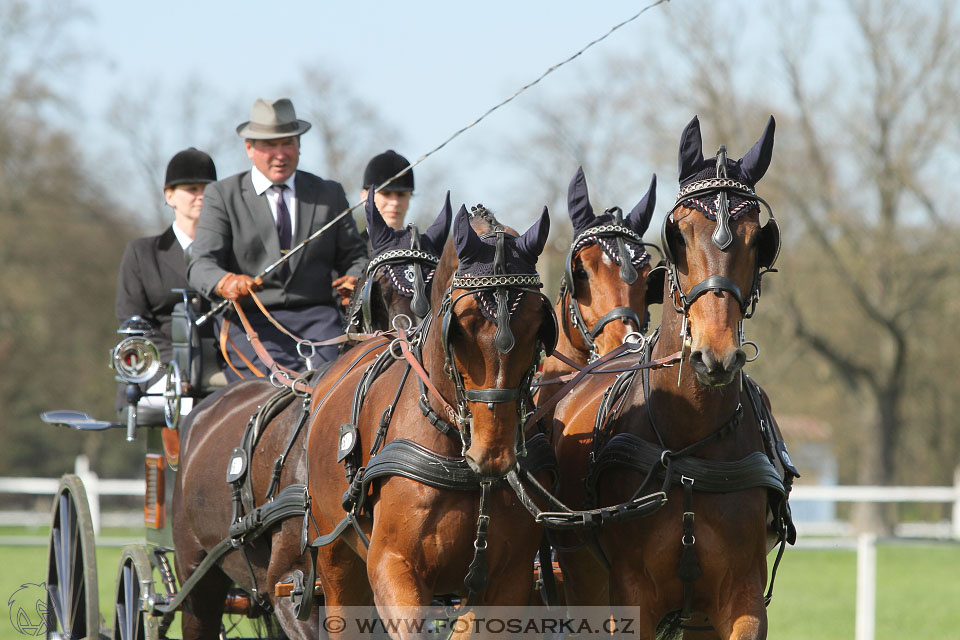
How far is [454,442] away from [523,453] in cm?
30

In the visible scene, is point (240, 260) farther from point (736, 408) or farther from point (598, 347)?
point (736, 408)

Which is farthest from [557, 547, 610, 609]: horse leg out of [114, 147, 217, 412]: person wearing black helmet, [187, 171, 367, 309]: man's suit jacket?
[114, 147, 217, 412]: person wearing black helmet

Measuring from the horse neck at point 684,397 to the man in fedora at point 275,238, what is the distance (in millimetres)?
2343

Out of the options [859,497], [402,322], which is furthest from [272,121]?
[859,497]

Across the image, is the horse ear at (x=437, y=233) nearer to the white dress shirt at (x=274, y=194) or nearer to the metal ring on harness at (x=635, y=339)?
the metal ring on harness at (x=635, y=339)

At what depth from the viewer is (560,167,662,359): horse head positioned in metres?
5.77

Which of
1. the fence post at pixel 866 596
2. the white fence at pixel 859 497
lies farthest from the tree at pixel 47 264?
the fence post at pixel 866 596

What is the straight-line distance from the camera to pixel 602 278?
232 inches

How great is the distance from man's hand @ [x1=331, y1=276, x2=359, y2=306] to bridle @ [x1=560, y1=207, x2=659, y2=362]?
1105 millimetres

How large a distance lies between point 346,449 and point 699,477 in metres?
1.24

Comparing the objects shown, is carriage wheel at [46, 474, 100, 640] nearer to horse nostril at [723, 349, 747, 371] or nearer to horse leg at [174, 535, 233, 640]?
horse leg at [174, 535, 233, 640]

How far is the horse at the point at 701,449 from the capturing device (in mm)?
4109

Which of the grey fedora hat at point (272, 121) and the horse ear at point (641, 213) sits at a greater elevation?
the grey fedora hat at point (272, 121)

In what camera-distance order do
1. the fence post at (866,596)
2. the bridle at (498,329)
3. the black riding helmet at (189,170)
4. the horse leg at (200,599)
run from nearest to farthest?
the bridle at (498,329) < the horse leg at (200,599) < the black riding helmet at (189,170) < the fence post at (866,596)
